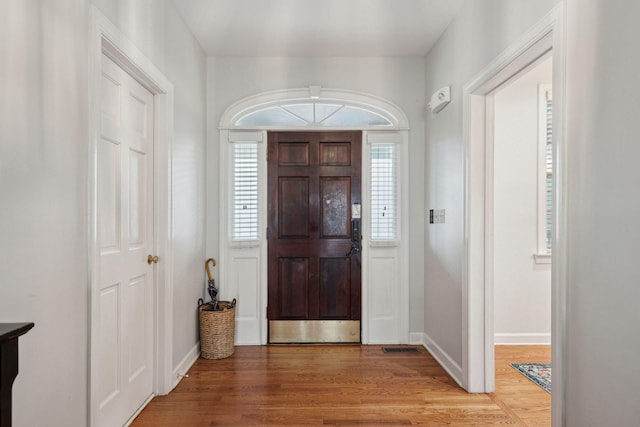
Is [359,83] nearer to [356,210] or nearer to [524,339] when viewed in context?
[356,210]

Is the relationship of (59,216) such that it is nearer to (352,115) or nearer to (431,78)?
(352,115)

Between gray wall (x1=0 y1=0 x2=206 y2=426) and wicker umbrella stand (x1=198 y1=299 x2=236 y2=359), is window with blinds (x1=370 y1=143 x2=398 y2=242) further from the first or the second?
gray wall (x1=0 y1=0 x2=206 y2=426)

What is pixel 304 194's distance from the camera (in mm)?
3840

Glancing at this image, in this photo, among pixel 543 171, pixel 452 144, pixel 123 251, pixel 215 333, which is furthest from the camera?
pixel 543 171

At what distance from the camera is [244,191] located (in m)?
3.79

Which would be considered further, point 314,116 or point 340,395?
point 314,116

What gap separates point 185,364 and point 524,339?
3.10 meters

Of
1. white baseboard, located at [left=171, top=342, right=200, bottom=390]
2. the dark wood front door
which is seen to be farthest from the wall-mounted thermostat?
white baseboard, located at [left=171, top=342, right=200, bottom=390]

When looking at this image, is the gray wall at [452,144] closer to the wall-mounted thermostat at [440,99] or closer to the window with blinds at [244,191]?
the wall-mounted thermostat at [440,99]

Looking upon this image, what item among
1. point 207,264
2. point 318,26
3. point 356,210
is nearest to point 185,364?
point 207,264

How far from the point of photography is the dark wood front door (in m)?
3.83

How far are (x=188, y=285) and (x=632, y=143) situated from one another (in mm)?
2968

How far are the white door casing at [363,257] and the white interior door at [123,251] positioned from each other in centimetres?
115

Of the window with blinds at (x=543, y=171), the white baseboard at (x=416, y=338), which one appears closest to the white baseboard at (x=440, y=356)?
the white baseboard at (x=416, y=338)
